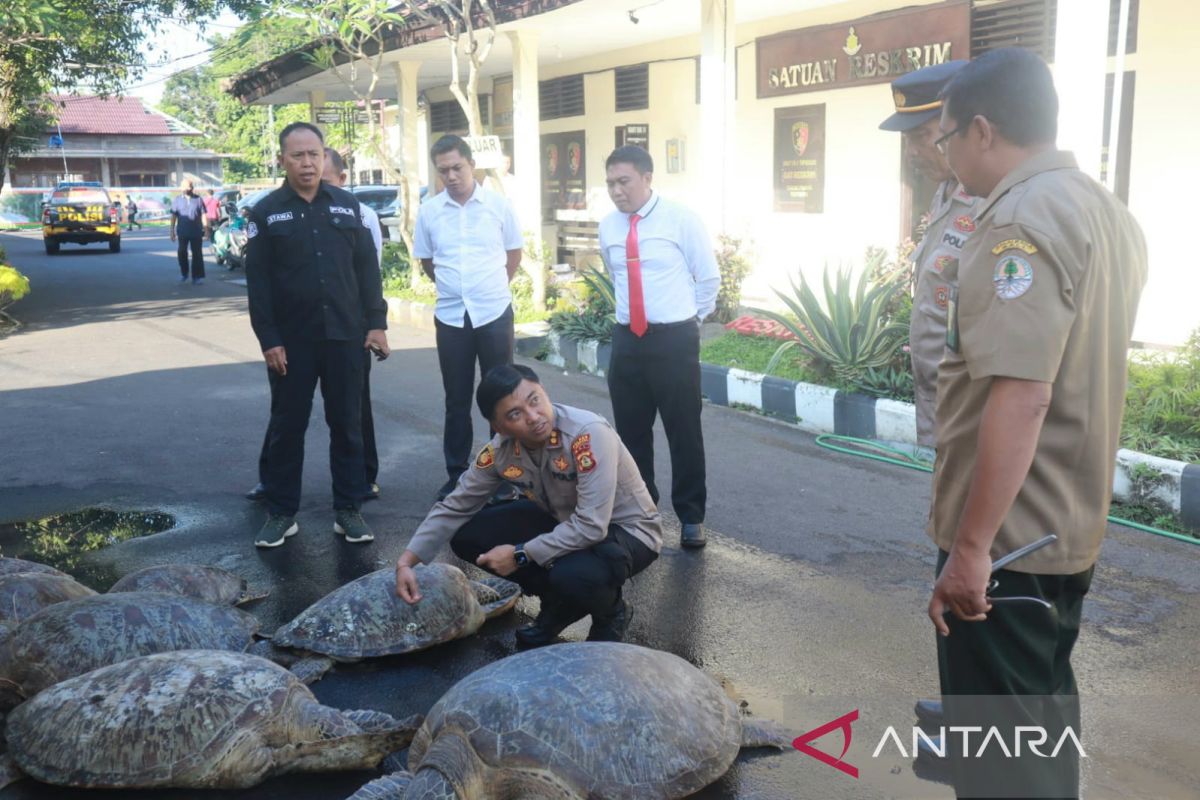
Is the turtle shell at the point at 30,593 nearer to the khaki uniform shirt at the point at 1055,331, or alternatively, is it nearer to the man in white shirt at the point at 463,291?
the man in white shirt at the point at 463,291

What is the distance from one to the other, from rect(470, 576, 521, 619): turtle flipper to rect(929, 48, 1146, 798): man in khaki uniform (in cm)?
247

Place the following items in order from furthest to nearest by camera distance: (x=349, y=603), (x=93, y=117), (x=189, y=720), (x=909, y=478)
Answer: (x=93, y=117), (x=909, y=478), (x=349, y=603), (x=189, y=720)

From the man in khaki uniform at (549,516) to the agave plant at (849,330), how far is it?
4138 millimetres

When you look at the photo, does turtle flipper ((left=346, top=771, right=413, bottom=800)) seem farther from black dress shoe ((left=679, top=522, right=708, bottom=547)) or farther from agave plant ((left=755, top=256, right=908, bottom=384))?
agave plant ((left=755, top=256, right=908, bottom=384))

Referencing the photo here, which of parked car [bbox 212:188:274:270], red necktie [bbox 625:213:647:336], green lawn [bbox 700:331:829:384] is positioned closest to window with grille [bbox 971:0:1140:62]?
green lawn [bbox 700:331:829:384]

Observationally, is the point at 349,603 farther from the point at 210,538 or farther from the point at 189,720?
the point at 210,538

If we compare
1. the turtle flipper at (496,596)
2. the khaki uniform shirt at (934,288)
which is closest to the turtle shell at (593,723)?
the khaki uniform shirt at (934,288)

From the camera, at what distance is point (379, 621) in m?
4.03

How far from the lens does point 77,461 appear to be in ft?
23.5

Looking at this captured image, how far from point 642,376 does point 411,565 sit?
6.27 feet

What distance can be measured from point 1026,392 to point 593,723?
147 cm

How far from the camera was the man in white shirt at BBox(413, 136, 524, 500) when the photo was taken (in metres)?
5.99

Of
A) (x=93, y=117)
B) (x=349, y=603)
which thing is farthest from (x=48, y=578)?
(x=93, y=117)

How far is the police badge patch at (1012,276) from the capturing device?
202 cm
